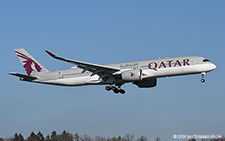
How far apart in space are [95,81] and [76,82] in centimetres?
260

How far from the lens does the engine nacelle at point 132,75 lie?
46.9 meters

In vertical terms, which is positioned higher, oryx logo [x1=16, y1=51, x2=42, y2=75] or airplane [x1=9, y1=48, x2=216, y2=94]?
oryx logo [x1=16, y1=51, x2=42, y2=75]

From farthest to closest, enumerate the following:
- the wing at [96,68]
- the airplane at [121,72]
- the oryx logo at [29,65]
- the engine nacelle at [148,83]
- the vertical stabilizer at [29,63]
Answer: the oryx logo at [29,65], the vertical stabilizer at [29,63], the engine nacelle at [148,83], the airplane at [121,72], the wing at [96,68]

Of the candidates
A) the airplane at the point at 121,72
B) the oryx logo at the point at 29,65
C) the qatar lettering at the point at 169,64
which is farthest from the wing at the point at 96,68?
the oryx logo at the point at 29,65

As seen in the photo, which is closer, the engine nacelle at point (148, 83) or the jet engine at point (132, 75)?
the jet engine at point (132, 75)

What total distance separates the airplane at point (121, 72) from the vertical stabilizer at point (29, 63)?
699 millimetres

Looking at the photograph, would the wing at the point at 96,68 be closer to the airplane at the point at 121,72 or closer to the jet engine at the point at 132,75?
the airplane at the point at 121,72

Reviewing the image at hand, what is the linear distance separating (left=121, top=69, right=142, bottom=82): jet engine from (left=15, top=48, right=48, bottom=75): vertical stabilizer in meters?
12.7

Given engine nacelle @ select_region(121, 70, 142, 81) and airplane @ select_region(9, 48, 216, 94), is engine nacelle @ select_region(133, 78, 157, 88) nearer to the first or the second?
airplane @ select_region(9, 48, 216, 94)

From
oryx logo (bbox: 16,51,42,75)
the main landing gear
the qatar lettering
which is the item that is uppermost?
oryx logo (bbox: 16,51,42,75)

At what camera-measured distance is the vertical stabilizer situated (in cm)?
5472

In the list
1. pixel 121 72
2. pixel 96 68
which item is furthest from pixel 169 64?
pixel 96 68

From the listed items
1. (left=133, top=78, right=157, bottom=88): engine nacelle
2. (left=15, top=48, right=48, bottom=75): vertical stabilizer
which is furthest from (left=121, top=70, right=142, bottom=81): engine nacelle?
(left=15, top=48, right=48, bottom=75): vertical stabilizer

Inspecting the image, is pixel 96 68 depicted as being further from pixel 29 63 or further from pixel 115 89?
pixel 29 63
